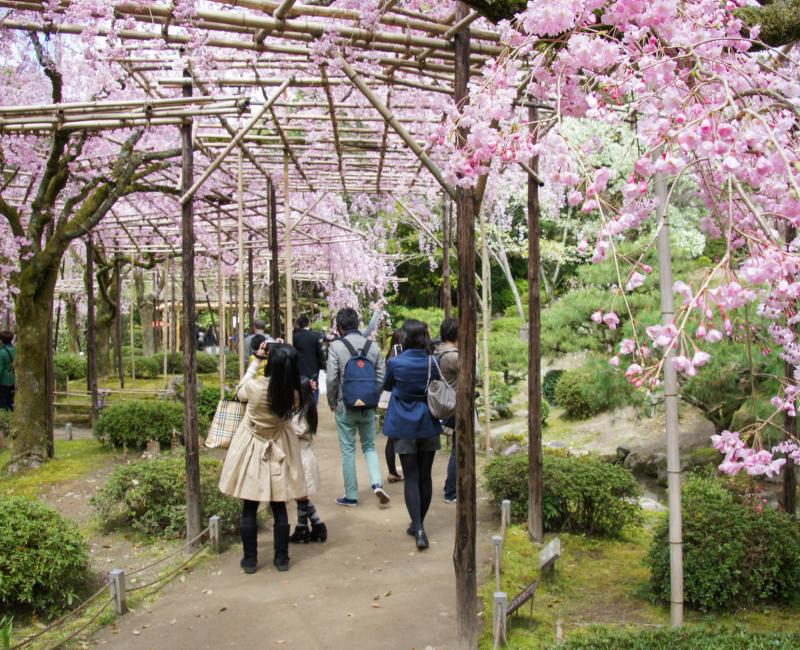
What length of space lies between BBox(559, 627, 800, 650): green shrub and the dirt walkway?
105 cm

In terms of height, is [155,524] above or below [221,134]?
below

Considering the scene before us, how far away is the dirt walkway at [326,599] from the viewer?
4.30 metres

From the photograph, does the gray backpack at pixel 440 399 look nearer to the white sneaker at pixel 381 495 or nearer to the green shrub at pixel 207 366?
the white sneaker at pixel 381 495

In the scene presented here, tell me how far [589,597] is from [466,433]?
5.77 feet

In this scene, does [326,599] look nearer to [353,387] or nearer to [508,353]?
[353,387]

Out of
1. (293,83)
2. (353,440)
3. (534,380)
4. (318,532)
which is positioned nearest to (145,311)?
(353,440)

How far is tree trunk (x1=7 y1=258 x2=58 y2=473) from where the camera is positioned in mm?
8688

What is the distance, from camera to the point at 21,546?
460 cm

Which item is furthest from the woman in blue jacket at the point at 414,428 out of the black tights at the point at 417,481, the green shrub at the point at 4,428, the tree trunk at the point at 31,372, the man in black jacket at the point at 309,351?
the green shrub at the point at 4,428

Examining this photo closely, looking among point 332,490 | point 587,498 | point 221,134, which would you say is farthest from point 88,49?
point 587,498

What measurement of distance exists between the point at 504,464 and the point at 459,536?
2.73 m

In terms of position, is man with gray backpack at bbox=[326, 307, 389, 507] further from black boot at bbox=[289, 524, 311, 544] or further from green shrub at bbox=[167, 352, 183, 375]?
green shrub at bbox=[167, 352, 183, 375]

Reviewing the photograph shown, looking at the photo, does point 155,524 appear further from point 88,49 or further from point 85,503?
point 88,49

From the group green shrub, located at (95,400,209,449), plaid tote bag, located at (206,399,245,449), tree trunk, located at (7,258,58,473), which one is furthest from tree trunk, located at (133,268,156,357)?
plaid tote bag, located at (206,399,245,449)
